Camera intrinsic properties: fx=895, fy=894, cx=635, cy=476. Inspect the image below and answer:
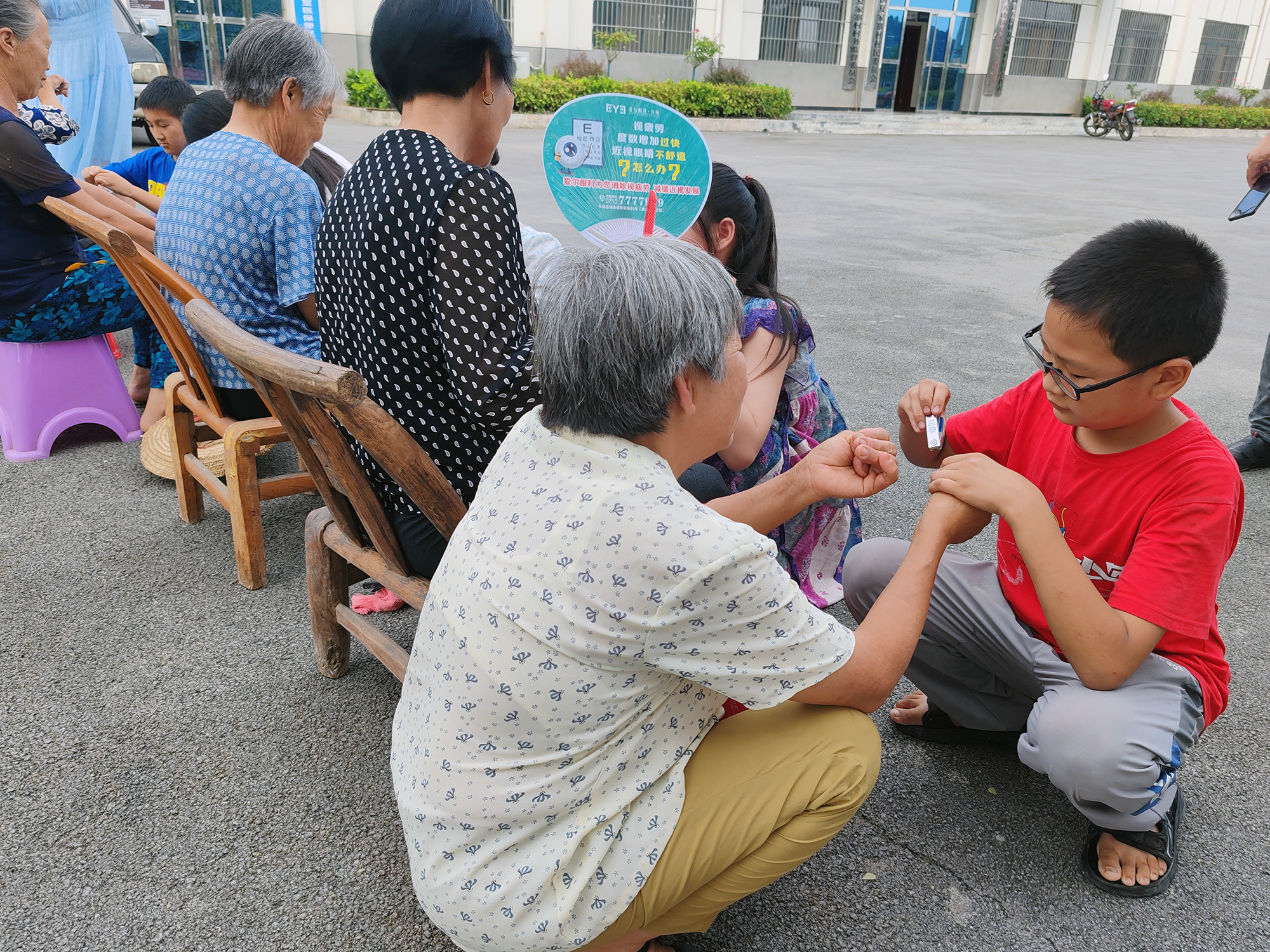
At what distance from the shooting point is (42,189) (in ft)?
10.4

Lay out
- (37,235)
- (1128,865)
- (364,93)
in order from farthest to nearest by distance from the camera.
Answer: (364,93) → (37,235) → (1128,865)

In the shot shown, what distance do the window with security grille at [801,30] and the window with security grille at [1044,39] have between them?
5.53m

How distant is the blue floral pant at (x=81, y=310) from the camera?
3391 millimetres

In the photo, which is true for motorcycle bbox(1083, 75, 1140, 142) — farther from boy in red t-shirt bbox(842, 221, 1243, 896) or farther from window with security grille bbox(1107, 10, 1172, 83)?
boy in red t-shirt bbox(842, 221, 1243, 896)

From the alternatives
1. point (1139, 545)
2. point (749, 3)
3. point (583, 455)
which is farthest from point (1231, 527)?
point (749, 3)

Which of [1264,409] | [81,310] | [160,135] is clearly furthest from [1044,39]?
[81,310]

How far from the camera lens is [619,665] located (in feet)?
3.83

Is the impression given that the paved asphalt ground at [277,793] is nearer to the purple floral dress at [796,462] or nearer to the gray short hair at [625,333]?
the purple floral dress at [796,462]

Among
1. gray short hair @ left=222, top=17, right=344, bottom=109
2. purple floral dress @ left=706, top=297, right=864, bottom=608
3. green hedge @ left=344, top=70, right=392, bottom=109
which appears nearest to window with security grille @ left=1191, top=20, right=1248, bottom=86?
green hedge @ left=344, top=70, right=392, bottom=109

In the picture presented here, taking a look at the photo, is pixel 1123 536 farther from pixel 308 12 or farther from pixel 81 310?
pixel 308 12

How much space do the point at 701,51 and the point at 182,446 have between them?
21.2 m

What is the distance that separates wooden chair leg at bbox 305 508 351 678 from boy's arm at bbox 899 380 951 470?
1351 millimetres

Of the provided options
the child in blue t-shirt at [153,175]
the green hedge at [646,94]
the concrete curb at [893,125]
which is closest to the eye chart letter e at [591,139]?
the child in blue t-shirt at [153,175]

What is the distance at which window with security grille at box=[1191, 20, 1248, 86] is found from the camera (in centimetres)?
2844
